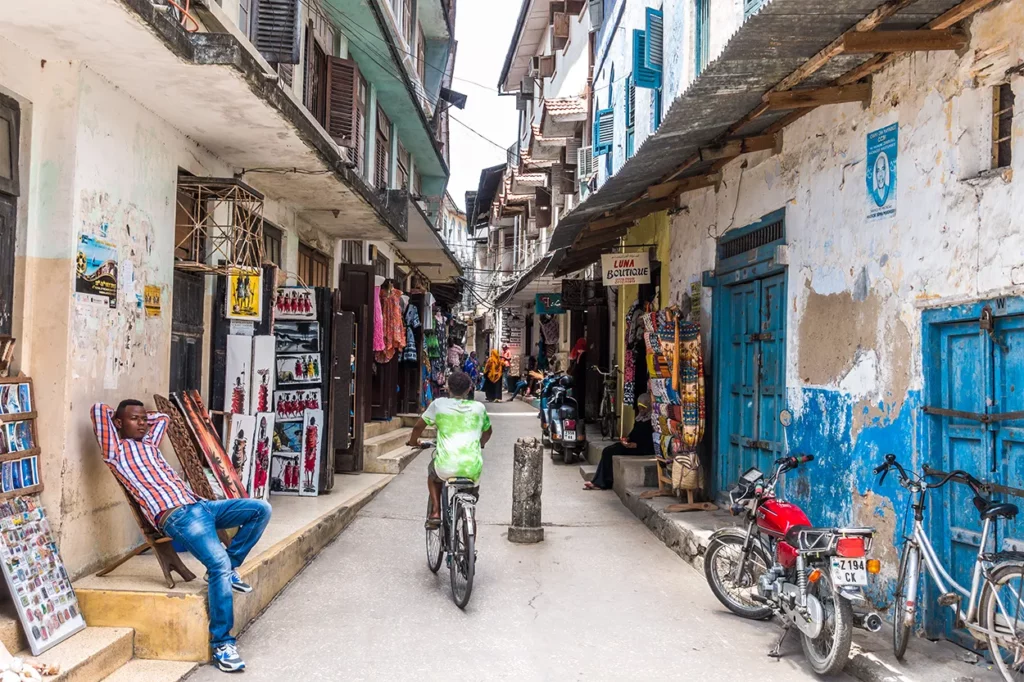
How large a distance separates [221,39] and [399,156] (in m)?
13.5

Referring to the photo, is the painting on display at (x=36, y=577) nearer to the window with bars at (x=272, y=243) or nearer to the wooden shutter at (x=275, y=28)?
the window with bars at (x=272, y=243)

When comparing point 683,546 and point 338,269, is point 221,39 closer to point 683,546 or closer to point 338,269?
point 683,546

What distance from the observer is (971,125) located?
4883 mm

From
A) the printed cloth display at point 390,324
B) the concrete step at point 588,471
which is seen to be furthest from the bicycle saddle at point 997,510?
the printed cloth display at point 390,324

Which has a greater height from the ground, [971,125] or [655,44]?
[655,44]

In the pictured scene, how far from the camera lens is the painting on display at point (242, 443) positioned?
744cm

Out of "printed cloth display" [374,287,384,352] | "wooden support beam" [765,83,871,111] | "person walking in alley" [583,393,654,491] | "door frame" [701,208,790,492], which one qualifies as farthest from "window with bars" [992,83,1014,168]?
"printed cloth display" [374,287,384,352]

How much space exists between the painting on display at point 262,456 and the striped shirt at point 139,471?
Result: 102 inches

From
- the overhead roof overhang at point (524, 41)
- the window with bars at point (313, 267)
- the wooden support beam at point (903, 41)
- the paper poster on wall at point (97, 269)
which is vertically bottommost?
the paper poster on wall at point (97, 269)

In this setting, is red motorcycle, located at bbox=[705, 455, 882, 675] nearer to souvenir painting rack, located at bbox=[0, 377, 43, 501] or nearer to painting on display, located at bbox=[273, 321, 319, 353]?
souvenir painting rack, located at bbox=[0, 377, 43, 501]

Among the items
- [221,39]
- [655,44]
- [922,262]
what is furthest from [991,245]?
[221,39]

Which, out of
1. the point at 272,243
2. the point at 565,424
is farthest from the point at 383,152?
the point at 272,243

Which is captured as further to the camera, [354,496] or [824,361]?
[354,496]

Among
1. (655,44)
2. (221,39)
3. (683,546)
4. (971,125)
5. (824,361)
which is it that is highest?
(655,44)
